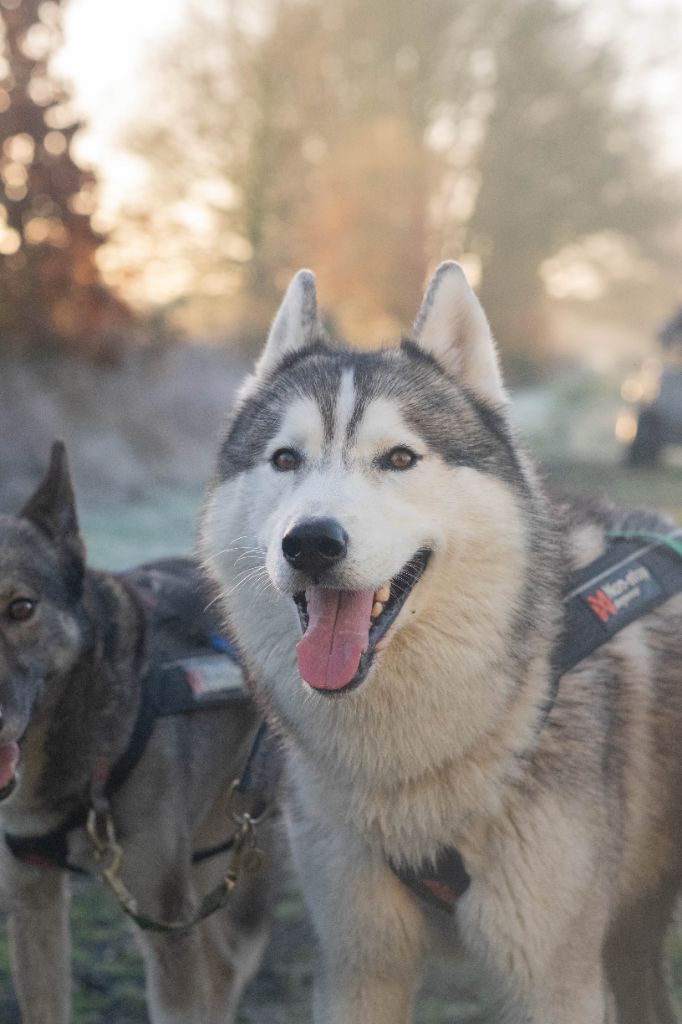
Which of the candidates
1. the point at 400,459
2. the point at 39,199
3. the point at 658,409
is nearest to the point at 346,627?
the point at 400,459

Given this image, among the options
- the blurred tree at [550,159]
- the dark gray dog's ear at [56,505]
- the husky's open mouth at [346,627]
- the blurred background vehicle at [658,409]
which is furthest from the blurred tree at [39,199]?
the blurred tree at [550,159]

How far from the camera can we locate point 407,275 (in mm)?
24188

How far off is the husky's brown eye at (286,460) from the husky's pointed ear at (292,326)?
1.42ft

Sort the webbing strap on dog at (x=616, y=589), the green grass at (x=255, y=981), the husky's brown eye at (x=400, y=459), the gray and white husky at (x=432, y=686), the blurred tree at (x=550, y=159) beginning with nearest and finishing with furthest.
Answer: the gray and white husky at (x=432, y=686)
the husky's brown eye at (x=400, y=459)
the webbing strap on dog at (x=616, y=589)
the green grass at (x=255, y=981)
the blurred tree at (x=550, y=159)

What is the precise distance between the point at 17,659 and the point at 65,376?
33.7 ft

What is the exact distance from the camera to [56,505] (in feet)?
10.7

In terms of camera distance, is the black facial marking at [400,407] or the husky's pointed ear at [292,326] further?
the husky's pointed ear at [292,326]

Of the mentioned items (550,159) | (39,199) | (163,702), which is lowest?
(163,702)

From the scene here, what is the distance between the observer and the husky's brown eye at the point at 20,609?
3006 millimetres

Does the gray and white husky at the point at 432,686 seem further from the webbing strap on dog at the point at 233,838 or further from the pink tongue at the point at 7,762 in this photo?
the pink tongue at the point at 7,762

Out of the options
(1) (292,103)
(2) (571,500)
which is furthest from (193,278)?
(2) (571,500)

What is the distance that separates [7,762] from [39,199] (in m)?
9.97

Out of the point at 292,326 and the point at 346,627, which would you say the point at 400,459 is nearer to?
the point at 346,627

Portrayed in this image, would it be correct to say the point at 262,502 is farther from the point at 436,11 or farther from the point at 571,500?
the point at 436,11
